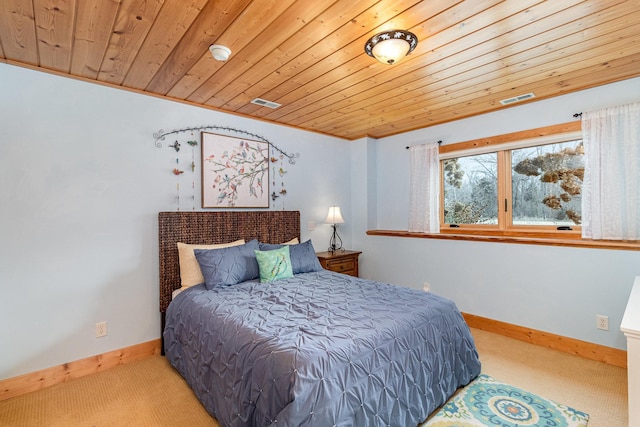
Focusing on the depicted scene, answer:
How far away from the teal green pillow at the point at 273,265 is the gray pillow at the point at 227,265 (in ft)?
0.31

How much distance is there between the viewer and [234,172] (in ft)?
11.0

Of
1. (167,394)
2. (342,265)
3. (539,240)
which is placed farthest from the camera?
(342,265)

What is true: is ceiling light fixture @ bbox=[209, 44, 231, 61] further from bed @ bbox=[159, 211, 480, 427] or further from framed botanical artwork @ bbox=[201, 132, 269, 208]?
bed @ bbox=[159, 211, 480, 427]

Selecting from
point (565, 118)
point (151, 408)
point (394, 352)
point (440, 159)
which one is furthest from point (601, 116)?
point (151, 408)

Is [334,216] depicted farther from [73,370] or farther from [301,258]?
[73,370]

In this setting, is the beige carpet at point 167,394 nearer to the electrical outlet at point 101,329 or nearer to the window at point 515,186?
the electrical outlet at point 101,329

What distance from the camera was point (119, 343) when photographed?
2672 millimetres

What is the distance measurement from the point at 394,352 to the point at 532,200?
2.52 metres

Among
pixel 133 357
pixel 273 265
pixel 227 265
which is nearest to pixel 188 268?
pixel 227 265

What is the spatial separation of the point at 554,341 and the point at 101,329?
4.06 meters

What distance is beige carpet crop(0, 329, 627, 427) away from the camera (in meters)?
1.96

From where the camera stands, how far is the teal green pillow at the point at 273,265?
9.23ft

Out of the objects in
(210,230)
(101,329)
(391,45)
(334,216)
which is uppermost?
(391,45)

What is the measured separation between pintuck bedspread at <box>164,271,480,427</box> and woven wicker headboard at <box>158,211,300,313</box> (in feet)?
1.21
